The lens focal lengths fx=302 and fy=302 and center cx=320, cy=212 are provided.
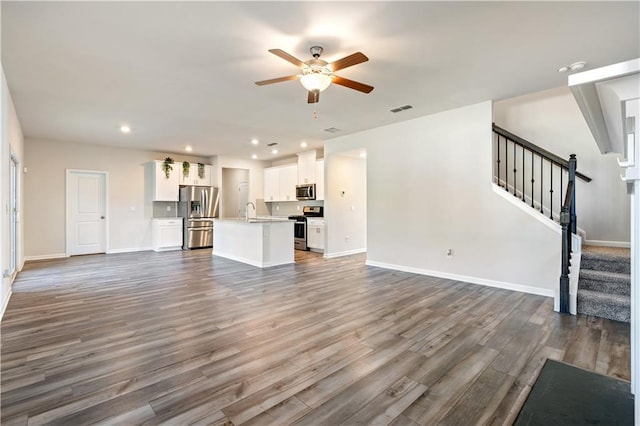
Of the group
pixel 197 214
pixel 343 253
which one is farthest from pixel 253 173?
pixel 343 253

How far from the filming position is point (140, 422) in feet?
5.59

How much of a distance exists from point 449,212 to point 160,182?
7361 millimetres

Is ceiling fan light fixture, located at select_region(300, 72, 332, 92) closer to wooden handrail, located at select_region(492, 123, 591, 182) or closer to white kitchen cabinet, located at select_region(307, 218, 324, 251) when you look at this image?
wooden handrail, located at select_region(492, 123, 591, 182)

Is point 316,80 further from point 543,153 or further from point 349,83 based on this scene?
point 543,153

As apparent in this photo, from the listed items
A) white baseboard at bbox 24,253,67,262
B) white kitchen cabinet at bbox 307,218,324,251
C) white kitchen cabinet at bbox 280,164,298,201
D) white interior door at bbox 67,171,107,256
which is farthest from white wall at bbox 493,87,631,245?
white baseboard at bbox 24,253,67,262

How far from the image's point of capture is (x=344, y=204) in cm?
761

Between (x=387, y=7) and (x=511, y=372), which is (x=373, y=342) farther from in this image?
(x=387, y=7)

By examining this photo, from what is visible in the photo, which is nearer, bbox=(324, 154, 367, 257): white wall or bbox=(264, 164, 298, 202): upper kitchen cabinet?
bbox=(324, 154, 367, 257): white wall

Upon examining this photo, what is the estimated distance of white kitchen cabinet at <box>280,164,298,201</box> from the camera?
8859mm

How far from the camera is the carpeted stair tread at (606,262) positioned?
12.0ft

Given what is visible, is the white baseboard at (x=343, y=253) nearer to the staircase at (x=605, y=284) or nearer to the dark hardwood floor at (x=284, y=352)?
the dark hardwood floor at (x=284, y=352)

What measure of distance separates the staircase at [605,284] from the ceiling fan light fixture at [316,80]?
12.2 ft

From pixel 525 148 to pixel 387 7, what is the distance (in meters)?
3.77

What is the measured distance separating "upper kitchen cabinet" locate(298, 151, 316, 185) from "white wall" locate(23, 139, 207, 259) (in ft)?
12.9
